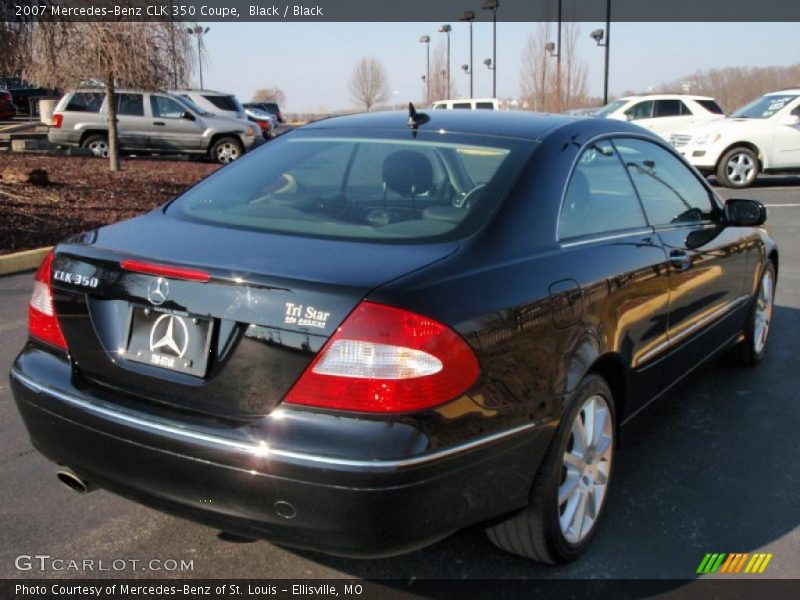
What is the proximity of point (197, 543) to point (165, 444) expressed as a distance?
2.64ft

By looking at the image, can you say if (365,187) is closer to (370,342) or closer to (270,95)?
(370,342)

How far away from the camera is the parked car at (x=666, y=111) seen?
18750mm

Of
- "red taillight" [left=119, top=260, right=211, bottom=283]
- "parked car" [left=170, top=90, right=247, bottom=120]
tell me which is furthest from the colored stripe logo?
"parked car" [left=170, top=90, right=247, bottom=120]

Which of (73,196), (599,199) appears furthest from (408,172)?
(73,196)

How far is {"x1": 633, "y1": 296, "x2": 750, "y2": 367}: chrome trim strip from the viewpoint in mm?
3406

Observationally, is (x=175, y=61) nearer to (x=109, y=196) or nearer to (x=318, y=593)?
(x=109, y=196)

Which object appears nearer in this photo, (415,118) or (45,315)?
(45,315)

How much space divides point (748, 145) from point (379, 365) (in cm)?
1584

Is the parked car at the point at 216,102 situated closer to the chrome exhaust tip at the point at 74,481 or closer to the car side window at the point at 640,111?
the car side window at the point at 640,111

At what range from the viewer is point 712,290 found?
4.17 m

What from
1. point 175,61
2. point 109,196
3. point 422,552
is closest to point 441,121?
point 422,552

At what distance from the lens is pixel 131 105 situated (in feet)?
63.6

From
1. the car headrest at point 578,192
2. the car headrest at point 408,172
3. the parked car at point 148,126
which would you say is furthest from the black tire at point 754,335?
the parked car at point 148,126

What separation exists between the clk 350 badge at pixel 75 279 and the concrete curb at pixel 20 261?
5733 mm
